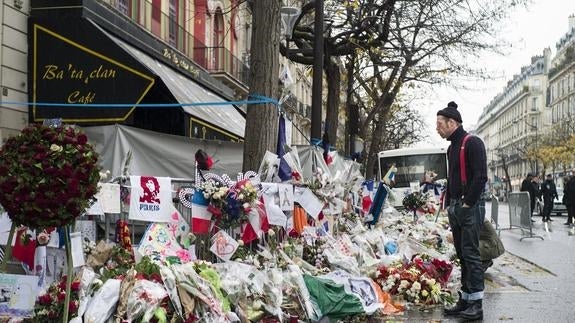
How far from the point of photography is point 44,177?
3.82 metres

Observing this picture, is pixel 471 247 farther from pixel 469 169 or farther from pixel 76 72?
pixel 76 72

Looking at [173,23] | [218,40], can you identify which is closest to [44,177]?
[173,23]

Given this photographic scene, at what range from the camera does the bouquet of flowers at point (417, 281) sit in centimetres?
697

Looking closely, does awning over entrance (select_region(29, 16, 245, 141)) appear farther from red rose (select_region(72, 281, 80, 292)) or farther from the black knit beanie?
red rose (select_region(72, 281, 80, 292))

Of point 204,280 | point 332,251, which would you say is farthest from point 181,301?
point 332,251

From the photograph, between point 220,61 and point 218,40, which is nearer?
point 220,61

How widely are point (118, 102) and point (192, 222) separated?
21.4 ft

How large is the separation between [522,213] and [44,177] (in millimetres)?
14154

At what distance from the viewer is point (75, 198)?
3.89 metres

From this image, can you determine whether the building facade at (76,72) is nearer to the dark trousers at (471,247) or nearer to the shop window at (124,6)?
the shop window at (124,6)

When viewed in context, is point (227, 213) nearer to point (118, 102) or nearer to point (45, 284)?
point (45, 284)

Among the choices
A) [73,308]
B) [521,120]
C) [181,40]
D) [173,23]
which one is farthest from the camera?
[521,120]

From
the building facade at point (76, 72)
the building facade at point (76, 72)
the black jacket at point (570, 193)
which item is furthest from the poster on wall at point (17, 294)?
the black jacket at point (570, 193)

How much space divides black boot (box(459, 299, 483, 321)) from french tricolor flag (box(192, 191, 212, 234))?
8.42ft
